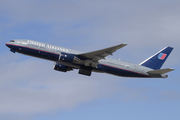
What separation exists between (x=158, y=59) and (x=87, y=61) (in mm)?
16212

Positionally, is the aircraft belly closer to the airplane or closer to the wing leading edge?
the airplane

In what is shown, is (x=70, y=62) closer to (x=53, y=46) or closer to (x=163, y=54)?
(x=53, y=46)

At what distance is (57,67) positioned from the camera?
55844 mm

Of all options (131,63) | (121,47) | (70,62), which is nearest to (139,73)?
(131,63)

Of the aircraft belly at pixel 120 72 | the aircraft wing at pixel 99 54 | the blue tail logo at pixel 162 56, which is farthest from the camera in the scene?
the blue tail logo at pixel 162 56

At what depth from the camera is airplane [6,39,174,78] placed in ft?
163

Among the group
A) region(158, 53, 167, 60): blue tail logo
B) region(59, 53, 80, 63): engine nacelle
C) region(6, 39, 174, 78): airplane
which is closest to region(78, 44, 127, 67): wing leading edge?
region(6, 39, 174, 78): airplane

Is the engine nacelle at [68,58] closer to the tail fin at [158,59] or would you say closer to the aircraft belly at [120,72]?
the aircraft belly at [120,72]

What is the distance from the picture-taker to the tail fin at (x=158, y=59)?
5747 cm

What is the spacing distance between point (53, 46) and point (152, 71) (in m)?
19.0

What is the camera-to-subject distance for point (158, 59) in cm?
5869

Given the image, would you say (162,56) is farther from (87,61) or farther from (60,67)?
(60,67)

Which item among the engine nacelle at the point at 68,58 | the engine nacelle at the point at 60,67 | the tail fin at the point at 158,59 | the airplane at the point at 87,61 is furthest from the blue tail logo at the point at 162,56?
the engine nacelle at the point at 60,67

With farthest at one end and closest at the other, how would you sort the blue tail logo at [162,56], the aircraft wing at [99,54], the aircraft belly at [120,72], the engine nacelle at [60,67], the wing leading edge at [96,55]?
1. the blue tail logo at [162,56]
2. the engine nacelle at [60,67]
3. the aircraft belly at [120,72]
4. the wing leading edge at [96,55]
5. the aircraft wing at [99,54]
